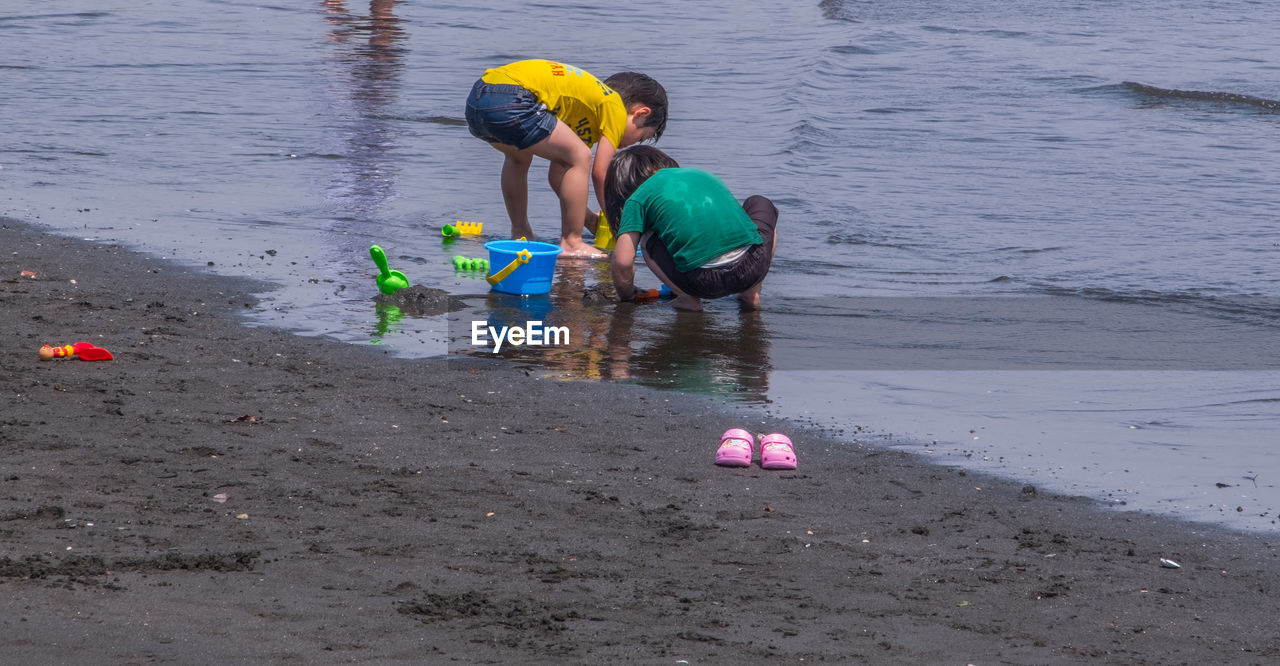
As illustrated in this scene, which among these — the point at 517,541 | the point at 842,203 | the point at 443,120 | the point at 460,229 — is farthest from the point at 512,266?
the point at 443,120

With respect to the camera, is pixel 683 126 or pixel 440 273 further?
pixel 683 126

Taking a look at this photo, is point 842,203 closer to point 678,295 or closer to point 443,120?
point 678,295

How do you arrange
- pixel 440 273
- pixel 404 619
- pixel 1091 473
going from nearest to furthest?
1. pixel 404 619
2. pixel 1091 473
3. pixel 440 273

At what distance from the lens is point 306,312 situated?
6.64 meters

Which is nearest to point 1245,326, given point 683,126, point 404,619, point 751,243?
point 751,243

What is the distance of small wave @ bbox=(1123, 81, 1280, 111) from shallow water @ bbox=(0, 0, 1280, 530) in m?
0.07

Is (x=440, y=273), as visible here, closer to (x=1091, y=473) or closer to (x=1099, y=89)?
(x=1091, y=473)

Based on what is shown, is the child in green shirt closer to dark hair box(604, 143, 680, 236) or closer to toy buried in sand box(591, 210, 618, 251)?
dark hair box(604, 143, 680, 236)

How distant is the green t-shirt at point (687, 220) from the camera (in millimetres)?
6883

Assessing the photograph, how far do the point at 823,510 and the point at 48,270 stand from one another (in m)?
4.35

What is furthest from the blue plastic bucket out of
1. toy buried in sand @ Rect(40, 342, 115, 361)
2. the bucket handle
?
toy buried in sand @ Rect(40, 342, 115, 361)

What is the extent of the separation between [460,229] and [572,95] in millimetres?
1126

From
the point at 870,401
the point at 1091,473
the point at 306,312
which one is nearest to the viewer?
the point at 1091,473

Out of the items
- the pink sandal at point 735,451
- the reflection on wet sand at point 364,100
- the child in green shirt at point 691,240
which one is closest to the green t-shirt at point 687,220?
the child in green shirt at point 691,240
